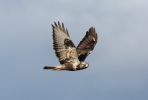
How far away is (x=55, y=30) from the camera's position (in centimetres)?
2072

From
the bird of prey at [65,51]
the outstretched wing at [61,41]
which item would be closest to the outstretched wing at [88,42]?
the bird of prey at [65,51]

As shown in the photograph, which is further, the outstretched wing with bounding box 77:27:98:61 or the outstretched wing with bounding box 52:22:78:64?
the outstretched wing with bounding box 77:27:98:61

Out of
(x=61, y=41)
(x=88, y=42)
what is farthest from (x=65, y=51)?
(x=88, y=42)

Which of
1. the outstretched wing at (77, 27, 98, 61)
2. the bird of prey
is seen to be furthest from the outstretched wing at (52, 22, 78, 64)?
the outstretched wing at (77, 27, 98, 61)

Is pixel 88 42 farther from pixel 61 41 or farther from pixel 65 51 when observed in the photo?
pixel 61 41

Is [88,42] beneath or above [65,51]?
above

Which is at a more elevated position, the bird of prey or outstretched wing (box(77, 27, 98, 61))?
outstretched wing (box(77, 27, 98, 61))

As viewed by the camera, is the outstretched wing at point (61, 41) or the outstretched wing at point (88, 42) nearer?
the outstretched wing at point (61, 41)

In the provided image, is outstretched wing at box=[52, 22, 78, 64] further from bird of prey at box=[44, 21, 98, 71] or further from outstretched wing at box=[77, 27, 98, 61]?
outstretched wing at box=[77, 27, 98, 61]

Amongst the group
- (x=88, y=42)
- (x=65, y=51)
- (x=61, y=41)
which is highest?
(x=88, y=42)

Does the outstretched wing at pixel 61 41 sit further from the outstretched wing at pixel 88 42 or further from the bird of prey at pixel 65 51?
the outstretched wing at pixel 88 42

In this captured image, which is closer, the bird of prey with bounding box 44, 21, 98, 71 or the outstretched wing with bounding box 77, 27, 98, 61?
the bird of prey with bounding box 44, 21, 98, 71

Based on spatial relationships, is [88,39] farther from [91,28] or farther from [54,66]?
[54,66]

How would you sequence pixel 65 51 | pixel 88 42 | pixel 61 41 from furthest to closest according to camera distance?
pixel 88 42 → pixel 65 51 → pixel 61 41
